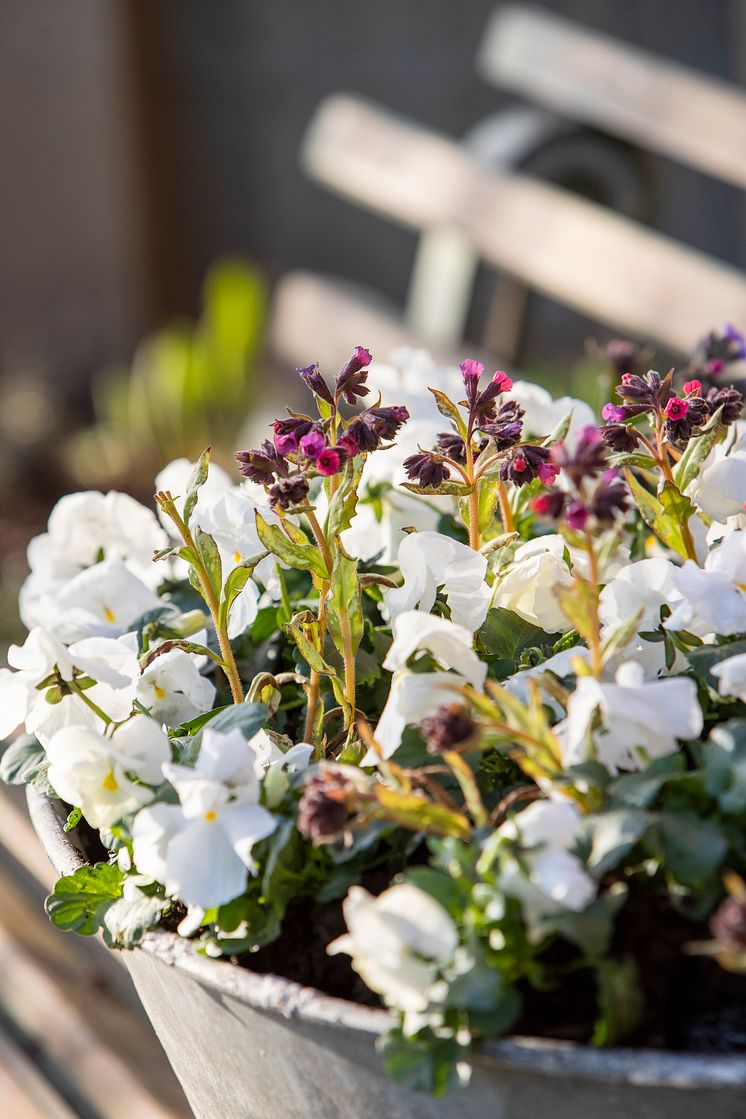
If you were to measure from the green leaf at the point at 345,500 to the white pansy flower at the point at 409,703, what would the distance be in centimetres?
7

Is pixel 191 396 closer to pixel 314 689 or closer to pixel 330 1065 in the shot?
pixel 314 689

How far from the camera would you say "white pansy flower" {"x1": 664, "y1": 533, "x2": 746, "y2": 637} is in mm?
489

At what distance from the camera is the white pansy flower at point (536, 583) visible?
53 centimetres

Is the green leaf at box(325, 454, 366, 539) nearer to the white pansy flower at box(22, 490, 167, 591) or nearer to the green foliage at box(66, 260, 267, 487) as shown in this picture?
the white pansy flower at box(22, 490, 167, 591)

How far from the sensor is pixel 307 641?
1.78ft

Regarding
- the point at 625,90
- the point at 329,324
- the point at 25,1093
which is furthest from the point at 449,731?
the point at 329,324

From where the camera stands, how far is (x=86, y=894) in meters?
0.53

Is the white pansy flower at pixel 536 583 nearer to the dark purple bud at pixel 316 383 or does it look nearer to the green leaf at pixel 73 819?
the dark purple bud at pixel 316 383

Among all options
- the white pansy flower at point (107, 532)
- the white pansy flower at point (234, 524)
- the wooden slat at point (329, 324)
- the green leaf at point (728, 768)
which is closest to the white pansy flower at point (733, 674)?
the green leaf at point (728, 768)

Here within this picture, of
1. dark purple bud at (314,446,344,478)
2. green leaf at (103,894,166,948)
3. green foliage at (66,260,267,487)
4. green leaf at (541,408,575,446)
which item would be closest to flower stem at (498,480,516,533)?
green leaf at (541,408,575,446)

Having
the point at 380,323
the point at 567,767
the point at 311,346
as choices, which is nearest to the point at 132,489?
the point at 311,346

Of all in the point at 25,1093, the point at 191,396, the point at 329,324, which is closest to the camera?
the point at 25,1093

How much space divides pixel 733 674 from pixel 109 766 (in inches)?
9.4

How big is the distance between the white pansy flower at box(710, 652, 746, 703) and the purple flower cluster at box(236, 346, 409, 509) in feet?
0.51
